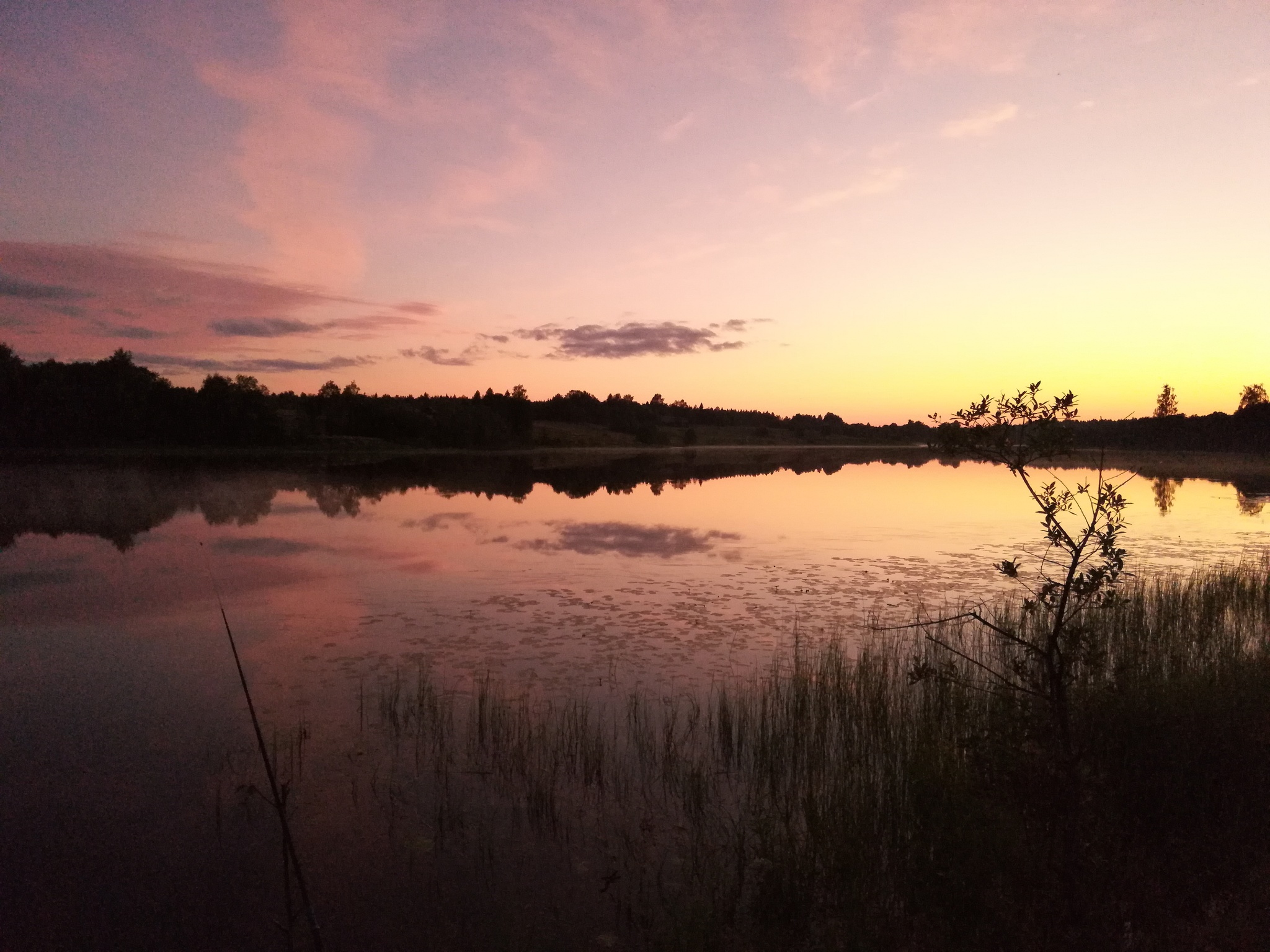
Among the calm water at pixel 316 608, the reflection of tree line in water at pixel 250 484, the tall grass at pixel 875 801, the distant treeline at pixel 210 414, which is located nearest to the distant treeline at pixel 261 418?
the distant treeline at pixel 210 414

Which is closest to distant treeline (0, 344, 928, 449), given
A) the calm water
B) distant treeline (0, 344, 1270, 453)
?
distant treeline (0, 344, 1270, 453)

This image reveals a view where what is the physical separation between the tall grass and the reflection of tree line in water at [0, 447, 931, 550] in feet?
65.1

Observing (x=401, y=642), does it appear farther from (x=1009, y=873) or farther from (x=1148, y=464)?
(x=1148, y=464)

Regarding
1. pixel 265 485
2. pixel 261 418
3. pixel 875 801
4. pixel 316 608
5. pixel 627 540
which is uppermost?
pixel 261 418

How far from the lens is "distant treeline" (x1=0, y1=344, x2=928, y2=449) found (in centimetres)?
7400

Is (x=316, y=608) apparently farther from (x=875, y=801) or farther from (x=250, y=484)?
(x=250, y=484)

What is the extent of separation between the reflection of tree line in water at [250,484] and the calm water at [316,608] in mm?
366

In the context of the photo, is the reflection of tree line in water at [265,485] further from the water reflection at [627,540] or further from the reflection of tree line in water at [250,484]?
the water reflection at [627,540]

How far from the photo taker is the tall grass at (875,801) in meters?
5.26

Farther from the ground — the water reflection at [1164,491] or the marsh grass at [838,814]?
the water reflection at [1164,491]

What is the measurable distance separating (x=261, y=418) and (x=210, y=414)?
504 centimetres

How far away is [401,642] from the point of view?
12945 millimetres

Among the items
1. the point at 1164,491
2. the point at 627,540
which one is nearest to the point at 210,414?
the point at 627,540

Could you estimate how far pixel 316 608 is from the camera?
15375 millimetres
